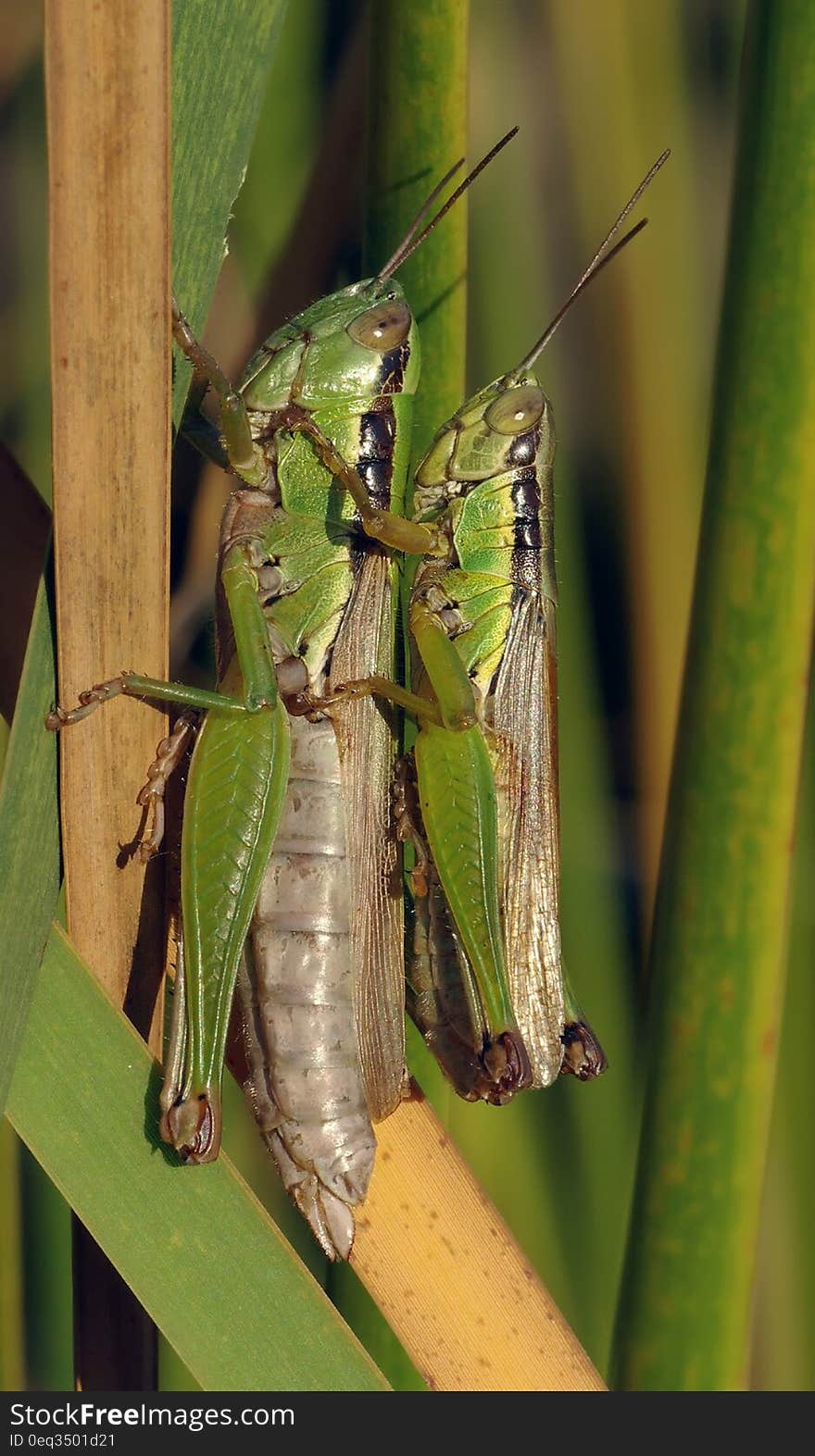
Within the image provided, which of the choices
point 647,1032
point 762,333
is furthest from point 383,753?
point 762,333

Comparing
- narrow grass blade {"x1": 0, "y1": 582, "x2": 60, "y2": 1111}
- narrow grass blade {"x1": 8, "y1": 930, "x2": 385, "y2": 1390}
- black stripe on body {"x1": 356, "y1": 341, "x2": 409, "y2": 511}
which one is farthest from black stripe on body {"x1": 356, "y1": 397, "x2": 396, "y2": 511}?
narrow grass blade {"x1": 8, "y1": 930, "x2": 385, "y2": 1390}

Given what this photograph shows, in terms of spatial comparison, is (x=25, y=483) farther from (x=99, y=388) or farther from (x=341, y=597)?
(x=341, y=597)

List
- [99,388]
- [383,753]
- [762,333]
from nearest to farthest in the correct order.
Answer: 1. [99,388]
2. [762,333]
3. [383,753]

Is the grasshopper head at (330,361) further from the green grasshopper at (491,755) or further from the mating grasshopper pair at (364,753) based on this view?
the green grasshopper at (491,755)

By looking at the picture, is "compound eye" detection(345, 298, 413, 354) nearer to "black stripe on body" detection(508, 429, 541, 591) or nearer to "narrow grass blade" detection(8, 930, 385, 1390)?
"black stripe on body" detection(508, 429, 541, 591)

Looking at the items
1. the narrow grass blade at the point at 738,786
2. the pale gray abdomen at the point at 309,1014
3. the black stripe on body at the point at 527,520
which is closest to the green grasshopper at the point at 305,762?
the pale gray abdomen at the point at 309,1014
